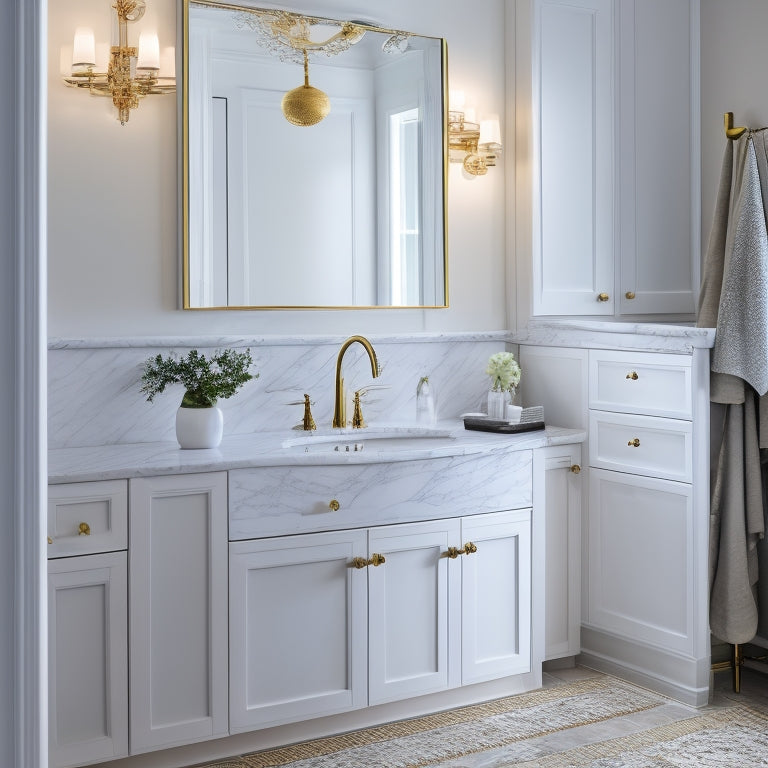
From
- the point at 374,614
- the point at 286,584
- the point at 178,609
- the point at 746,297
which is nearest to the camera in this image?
the point at 178,609

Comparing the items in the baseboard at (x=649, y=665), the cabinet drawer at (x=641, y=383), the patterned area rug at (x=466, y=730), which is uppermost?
the cabinet drawer at (x=641, y=383)

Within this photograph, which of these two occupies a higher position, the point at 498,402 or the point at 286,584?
the point at 498,402

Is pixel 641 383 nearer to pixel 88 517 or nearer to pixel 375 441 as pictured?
pixel 375 441

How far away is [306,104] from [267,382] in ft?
2.86

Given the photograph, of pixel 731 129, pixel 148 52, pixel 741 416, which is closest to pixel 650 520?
pixel 741 416

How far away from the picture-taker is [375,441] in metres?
2.93

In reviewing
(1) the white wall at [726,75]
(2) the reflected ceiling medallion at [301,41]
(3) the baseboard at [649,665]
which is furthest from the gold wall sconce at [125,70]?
(3) the baseboard at [649,665]

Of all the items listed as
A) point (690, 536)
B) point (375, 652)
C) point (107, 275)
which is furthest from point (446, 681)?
point (107, 275)

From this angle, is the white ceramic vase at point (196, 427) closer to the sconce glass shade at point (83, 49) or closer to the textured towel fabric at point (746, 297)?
the sconce glass shade at point (83, 49)

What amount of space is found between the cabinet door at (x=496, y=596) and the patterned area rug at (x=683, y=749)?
1.23ft

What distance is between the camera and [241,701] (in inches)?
93.6

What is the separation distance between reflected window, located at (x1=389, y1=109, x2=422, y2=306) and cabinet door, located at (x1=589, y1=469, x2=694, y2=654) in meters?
0.88

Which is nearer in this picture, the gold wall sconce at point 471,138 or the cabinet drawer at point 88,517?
the cabinet drawer at point 88,517

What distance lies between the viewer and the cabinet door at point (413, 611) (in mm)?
2543
